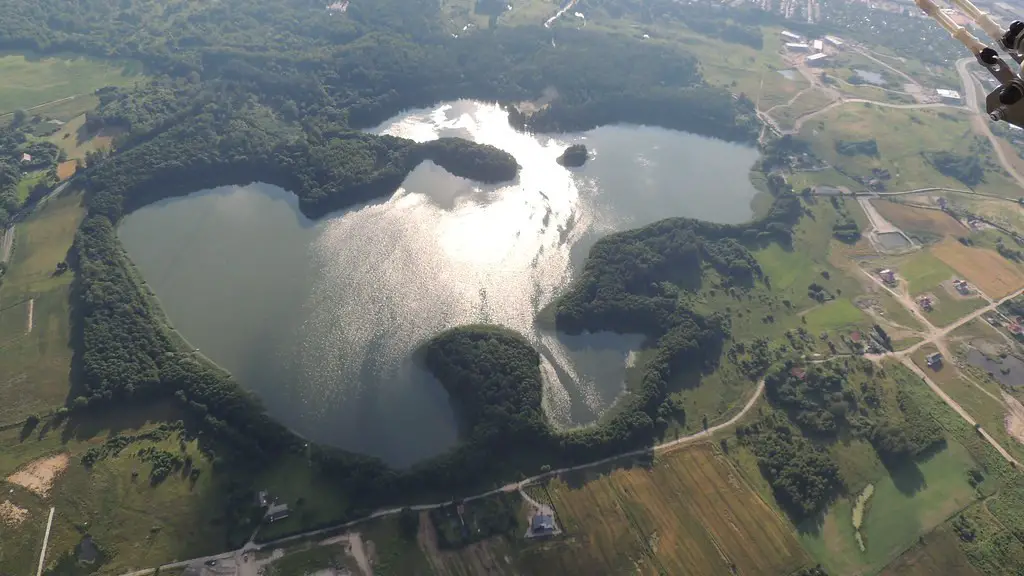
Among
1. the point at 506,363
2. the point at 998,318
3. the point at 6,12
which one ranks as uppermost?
the point at 6,12

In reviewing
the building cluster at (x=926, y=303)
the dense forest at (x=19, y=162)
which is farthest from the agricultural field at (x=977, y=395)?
the dense forest at (x=19, y=162)

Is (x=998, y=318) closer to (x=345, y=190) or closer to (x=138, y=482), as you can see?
(x=345, y=190)

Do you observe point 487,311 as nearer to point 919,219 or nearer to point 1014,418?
point 1014,418

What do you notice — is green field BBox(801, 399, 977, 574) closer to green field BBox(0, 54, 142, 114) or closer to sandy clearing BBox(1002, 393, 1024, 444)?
sandy clearing BBox(1002, 393, 1024, 444)

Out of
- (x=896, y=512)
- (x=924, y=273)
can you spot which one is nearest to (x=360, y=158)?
(x=896, y=512)

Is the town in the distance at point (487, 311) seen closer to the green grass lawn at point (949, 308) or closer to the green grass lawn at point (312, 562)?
the green grass lawn at point (312, 562)

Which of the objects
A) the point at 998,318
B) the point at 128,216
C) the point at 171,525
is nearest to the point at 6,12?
the point at 128,216
